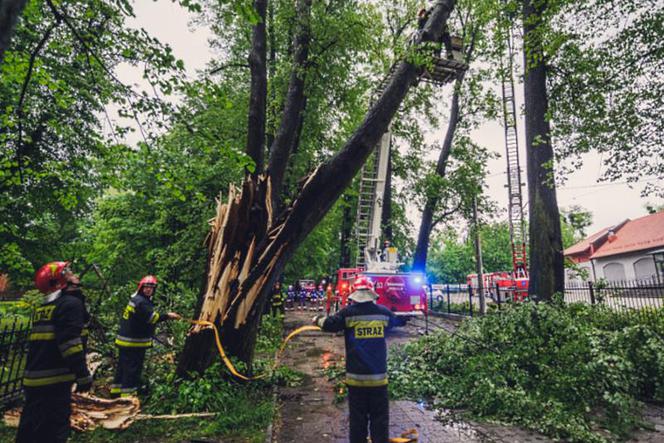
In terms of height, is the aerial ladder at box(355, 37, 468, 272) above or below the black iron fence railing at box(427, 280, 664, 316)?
above

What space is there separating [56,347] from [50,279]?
2.16 feet

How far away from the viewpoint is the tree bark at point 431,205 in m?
17.1

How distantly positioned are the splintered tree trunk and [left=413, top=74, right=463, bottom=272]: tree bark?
41.1 ft

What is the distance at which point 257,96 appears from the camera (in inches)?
250

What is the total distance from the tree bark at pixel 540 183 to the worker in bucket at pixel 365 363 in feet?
18.1

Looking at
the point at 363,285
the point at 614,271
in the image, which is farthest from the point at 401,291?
the point at 614,271

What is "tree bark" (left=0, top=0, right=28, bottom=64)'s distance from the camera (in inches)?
64.4

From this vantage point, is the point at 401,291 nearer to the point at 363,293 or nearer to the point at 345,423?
the point at 345,423

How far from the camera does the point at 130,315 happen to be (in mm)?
5242

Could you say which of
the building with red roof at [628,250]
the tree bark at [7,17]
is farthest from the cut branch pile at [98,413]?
the building with red roof at [628,250]

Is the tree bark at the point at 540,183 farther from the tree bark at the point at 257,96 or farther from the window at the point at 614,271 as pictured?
the window at the point at 614,271

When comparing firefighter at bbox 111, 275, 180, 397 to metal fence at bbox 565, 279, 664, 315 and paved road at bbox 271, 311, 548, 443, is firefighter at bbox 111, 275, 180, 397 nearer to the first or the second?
paved road at bbox 271, 311, 548, 443

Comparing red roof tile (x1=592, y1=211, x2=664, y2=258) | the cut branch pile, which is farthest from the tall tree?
red roof tile (x1=592, y1=211, x2=664, y2=258)

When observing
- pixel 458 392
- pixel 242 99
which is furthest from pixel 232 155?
pixel 242 99
